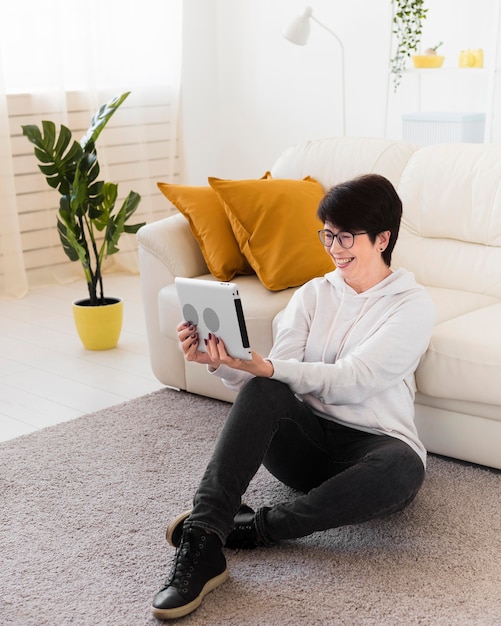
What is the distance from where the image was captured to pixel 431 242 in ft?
9.59

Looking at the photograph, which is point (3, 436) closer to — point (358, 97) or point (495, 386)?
point (495, 386)

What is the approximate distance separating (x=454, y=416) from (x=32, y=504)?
113 cm

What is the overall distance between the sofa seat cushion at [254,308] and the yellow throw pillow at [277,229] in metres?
0.05

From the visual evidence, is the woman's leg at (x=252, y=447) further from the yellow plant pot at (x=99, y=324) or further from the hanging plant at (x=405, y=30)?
the hanging plant at (x=405, y=30)

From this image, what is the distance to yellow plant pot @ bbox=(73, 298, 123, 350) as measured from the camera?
12.0 ft

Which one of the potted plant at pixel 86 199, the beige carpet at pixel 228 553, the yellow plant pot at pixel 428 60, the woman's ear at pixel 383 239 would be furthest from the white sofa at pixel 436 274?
the yellow plant pot at pixel 428 60

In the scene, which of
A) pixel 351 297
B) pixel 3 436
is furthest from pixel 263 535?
pixel 3 436

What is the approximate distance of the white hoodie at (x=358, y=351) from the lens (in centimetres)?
198

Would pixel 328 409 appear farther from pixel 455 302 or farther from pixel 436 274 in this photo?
pixel 436 274

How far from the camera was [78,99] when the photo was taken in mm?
4848

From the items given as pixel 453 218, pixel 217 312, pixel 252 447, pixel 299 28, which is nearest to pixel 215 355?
pixel 217 312

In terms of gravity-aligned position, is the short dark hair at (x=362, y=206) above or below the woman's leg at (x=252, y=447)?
above

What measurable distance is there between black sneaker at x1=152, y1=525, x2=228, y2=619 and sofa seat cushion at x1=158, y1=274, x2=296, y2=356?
99 cm

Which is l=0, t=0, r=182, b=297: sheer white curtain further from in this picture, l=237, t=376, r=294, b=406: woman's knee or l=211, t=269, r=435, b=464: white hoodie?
l=237, t=376, r=294, b=406: woman's knee
